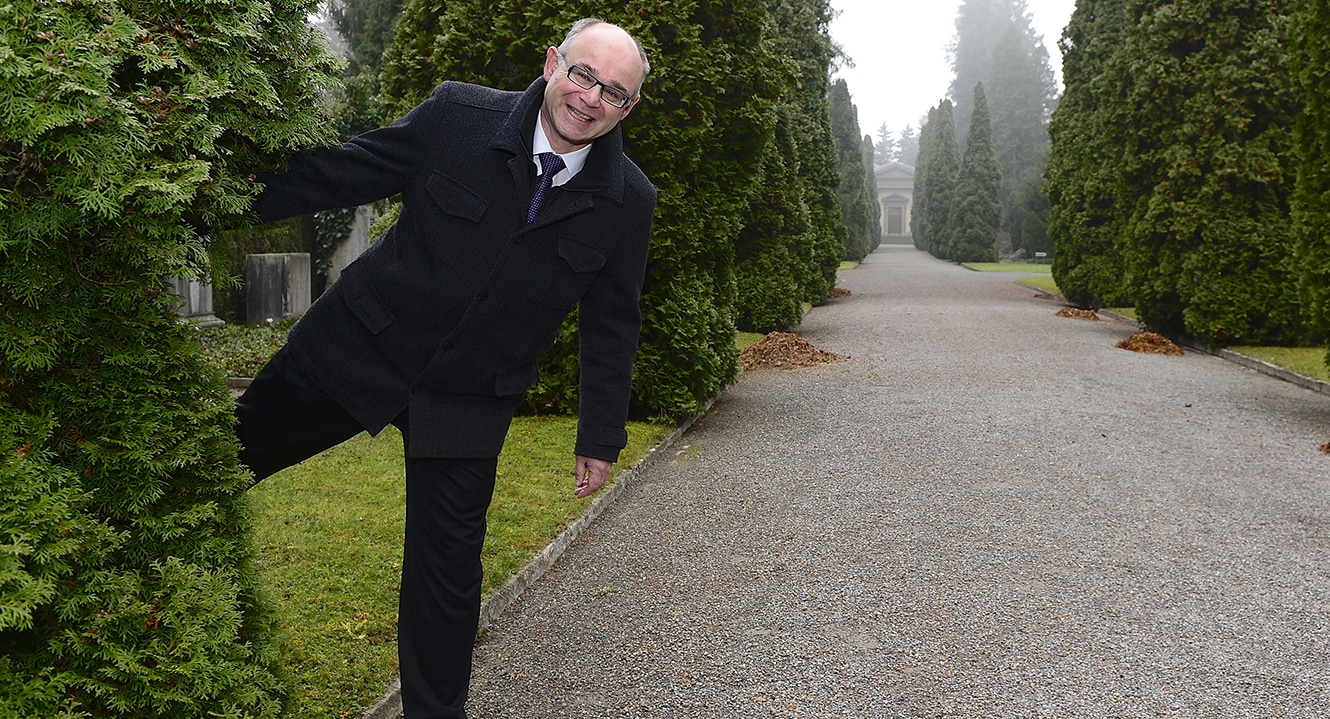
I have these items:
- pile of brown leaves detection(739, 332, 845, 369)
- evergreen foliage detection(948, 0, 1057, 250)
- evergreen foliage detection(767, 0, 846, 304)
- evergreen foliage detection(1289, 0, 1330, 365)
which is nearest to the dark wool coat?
evergreen foliage detection(1289, 0, 1330, 365)

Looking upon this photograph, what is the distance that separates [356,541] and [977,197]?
42908 mm

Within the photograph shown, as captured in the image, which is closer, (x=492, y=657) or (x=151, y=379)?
(x=151, y=379)

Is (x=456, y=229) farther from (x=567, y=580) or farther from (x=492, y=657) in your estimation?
(x=567, y=580)

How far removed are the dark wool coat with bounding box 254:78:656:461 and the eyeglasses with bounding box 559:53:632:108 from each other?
166mm

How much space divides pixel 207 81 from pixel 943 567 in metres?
3.96

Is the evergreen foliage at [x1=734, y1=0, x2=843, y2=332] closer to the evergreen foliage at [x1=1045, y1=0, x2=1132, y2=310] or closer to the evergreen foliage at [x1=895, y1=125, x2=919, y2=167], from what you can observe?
the evergreen foliage at [x1=1045, y1=0, x2=1132, y2=310]

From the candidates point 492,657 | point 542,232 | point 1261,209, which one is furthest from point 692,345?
point 1261,209

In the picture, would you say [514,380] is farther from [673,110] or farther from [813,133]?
[813,133]

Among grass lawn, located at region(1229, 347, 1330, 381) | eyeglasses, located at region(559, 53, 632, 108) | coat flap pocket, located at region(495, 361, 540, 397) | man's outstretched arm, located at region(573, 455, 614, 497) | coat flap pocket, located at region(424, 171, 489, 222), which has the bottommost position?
grass lawn, located at region(1229, 347, 1330, 381)

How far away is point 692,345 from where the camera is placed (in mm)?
8070

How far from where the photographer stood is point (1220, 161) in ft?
43.3

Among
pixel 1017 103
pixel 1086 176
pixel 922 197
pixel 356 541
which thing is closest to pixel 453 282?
pixel 356 541

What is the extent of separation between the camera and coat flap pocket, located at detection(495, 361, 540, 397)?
276cm

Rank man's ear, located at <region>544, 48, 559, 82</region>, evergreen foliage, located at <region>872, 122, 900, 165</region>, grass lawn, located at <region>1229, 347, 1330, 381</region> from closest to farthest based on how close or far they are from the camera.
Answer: man's ear, located at <region>544, 48, 559, 82</region>
grass lawn, located at <region>1229, 347, 1330, 381</region>
evergreen foliage, located at <region>872, 122, 900, 165</region>
